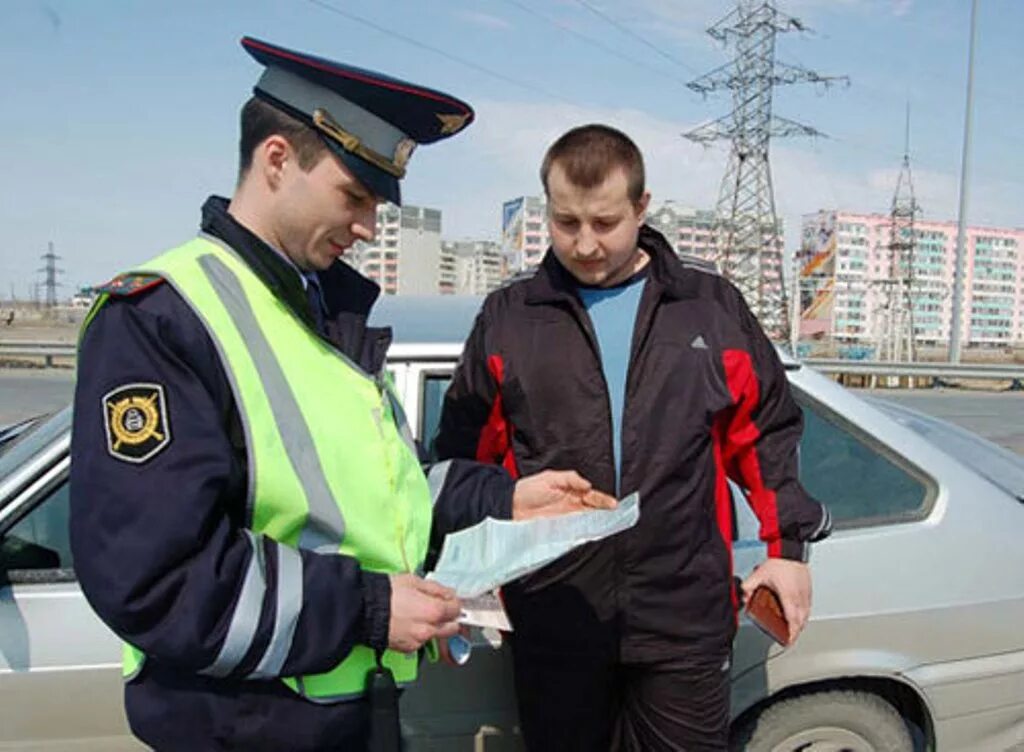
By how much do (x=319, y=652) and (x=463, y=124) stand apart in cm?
95

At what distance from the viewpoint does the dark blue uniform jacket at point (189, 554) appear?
1.08m

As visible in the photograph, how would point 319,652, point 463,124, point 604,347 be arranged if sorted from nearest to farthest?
point 319,652 → point 463,124 → point 604,347

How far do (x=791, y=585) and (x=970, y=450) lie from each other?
5.51ft

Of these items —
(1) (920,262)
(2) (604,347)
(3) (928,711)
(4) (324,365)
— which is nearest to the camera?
(4) (324,365)

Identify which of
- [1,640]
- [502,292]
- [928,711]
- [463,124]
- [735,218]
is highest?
[735,218]

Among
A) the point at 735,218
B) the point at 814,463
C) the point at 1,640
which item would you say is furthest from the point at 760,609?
the point at 735,218

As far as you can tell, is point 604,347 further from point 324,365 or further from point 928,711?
point 928,711

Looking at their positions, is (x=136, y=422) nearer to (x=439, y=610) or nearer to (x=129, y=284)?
(x=129, y=284)

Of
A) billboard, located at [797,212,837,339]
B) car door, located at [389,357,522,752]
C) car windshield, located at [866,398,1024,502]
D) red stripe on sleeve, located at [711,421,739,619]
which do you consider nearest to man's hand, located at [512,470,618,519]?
red stripe on sleeve, located at [711,421,739,619]

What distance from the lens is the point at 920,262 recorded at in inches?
4023

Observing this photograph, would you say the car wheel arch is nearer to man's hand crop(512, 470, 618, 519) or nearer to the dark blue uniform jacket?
man's hand crop(512, 470, 618, 519)

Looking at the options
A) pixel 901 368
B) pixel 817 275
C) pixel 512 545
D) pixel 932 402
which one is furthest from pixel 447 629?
pixel 817 275

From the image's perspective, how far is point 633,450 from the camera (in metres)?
1.89

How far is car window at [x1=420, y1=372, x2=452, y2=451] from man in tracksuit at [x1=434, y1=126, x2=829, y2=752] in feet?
1.23
